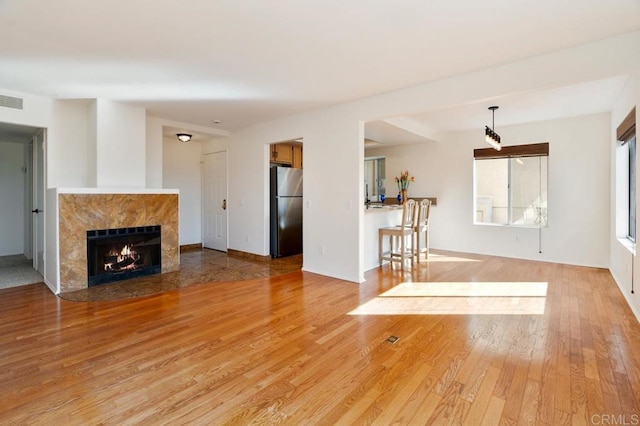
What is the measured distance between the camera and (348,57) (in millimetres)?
3100

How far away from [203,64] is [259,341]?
2.68 metres

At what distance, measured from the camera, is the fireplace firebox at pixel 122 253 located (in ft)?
14.0

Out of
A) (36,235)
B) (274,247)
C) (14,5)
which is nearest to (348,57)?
(14,5)

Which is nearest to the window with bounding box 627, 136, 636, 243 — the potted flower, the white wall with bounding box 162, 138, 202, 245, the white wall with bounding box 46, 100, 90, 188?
the potted flower

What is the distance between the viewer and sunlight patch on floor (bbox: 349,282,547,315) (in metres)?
3.33

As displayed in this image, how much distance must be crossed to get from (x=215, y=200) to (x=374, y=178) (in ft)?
12.6

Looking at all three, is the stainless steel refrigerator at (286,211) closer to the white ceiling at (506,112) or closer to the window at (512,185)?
→ the white ceiling at (506,112)

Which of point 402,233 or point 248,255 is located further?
point 248,255

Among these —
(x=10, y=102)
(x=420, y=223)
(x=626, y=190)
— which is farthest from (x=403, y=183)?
(x=10, y=102)

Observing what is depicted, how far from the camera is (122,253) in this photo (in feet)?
15.0

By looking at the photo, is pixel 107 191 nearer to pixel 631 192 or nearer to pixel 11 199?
pixel 11 199

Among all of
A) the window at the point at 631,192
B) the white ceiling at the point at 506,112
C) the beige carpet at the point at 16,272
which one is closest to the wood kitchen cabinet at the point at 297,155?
the white ceiling at the point at 506,112

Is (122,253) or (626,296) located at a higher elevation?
(122,253)

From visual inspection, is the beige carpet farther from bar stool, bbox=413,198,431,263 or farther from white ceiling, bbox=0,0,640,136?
bar stool, bbox=413,198,431,263
